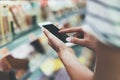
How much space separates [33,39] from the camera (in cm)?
115

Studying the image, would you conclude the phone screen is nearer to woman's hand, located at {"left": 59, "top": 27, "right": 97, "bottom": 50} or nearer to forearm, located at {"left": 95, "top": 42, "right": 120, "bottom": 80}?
woman's hand, located at {"left": 59, "top": 27, "right": 97, "bottom": 50}

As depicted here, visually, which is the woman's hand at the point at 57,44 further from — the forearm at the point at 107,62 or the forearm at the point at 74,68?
the forearm at the point at 107,62

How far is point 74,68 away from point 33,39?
21cm

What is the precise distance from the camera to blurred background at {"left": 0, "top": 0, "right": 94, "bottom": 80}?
3.54 feet

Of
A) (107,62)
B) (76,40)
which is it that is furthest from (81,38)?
(107,62)

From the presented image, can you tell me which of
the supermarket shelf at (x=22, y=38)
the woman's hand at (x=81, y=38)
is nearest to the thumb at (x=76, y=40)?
the woman's hand at (x=81, y=38)

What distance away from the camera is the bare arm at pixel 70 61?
42.6 inches

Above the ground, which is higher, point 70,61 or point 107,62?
point 107,62

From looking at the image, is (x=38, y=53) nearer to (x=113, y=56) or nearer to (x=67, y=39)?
(x=67, y=39)

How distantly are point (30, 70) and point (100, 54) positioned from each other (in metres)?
0.41

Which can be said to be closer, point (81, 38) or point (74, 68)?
point (74, 68)

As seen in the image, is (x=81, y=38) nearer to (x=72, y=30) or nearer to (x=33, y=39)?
(x=72, y=30)

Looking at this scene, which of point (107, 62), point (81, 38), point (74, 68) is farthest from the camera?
point (81, 38)

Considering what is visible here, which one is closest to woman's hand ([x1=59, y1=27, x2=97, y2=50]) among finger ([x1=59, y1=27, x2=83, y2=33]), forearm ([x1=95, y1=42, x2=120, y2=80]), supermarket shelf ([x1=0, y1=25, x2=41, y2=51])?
finger ([x1=59, y1=27, x2=83, y2=33])
